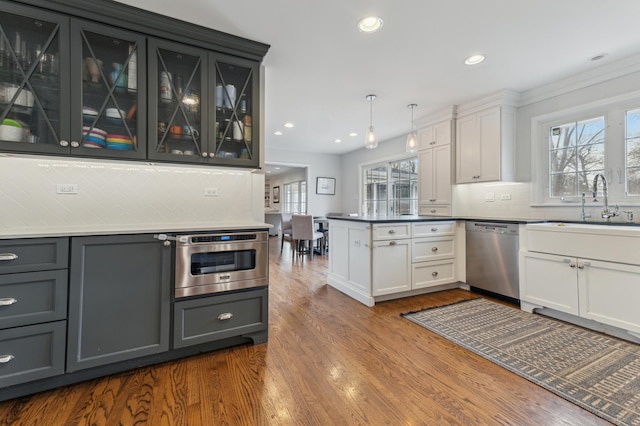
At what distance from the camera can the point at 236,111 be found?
93.2 inches

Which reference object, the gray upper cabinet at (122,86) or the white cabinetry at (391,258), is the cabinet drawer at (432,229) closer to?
the white cabinetry at (391,258)

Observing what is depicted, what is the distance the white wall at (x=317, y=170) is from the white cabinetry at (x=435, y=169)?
3239 millimetres

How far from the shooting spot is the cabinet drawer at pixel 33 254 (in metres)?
1.52

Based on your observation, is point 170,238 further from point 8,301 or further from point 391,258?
point 391,258

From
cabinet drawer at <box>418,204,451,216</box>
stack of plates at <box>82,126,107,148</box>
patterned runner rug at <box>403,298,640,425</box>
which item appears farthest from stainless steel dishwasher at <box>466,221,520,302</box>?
stack of plates at <box>82,126,107,148</box>

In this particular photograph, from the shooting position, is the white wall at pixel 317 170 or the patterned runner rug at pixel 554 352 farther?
the white wall at pixel 317 170

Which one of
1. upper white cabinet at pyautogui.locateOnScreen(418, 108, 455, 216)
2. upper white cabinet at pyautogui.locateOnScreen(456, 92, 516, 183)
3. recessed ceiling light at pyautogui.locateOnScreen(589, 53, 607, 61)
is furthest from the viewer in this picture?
upper white cabinet at pyautogui.locateOnScreen(418, 108, 455, 216)

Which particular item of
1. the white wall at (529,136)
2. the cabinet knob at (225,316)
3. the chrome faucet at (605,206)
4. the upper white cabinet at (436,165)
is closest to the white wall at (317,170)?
the upper white cabinet at (436,165)

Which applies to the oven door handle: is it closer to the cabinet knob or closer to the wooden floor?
the cabinet knob

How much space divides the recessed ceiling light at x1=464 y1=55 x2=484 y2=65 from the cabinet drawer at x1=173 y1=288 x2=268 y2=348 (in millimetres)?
2799

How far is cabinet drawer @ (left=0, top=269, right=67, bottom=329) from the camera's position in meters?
1.52

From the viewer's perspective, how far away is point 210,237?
1989 millimetres

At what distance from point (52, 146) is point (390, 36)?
2554 mm

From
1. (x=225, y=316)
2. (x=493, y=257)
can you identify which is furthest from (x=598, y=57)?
(x=225, y=316)
